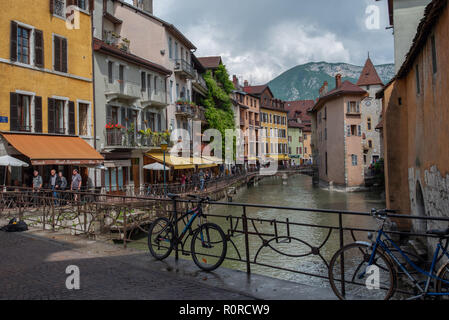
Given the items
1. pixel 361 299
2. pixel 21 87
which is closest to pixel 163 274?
pixel 361 299

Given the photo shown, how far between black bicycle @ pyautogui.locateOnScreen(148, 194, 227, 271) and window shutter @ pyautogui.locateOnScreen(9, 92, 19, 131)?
14605 millimetres

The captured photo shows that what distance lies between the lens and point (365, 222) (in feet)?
80.4

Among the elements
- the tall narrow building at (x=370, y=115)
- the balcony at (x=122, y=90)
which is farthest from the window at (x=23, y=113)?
the tall narrow building at (x=370, y=115)

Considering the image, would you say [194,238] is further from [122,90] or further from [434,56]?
[122,90]

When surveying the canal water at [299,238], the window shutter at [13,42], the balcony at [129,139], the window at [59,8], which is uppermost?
the window at [59,8]

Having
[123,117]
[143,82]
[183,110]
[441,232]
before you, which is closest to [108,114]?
[123,117]

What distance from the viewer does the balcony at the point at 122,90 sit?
25375mm

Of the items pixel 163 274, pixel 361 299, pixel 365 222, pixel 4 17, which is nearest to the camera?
pixel 361 299

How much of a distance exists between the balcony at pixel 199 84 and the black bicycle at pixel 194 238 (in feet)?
113

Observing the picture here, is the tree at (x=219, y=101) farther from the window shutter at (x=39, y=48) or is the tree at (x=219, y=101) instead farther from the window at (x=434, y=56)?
the window at (x=434, y=56)

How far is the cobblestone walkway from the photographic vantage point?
5.36 metres

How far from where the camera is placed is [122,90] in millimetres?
26328
